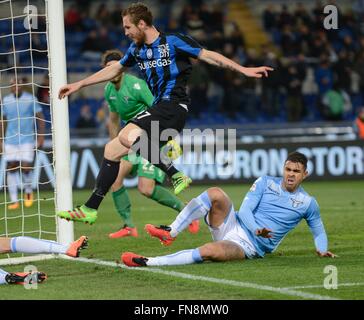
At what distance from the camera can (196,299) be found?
6.42 meters

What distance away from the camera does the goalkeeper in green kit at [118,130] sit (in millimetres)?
10727

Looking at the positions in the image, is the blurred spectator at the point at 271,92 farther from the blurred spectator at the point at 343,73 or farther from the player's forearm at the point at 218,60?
the player's forearm at the point at 218,60

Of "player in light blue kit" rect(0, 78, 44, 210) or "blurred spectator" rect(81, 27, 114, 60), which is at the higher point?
"blurred spectator" rect(81, 27, 114, 60)

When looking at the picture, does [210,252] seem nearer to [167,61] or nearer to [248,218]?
[248,218]

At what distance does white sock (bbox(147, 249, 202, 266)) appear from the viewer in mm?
8016

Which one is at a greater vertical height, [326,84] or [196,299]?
[326,84]

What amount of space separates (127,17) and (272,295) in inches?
130

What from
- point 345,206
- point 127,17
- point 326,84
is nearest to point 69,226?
point 127,17

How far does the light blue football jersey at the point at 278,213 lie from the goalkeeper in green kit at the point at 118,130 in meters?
2.74

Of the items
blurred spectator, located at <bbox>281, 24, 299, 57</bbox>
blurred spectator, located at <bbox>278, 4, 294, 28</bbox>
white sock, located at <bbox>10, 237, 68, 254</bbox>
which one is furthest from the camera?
blurred spectator, located at <bbox>278, 4, 294, 28</bbox>

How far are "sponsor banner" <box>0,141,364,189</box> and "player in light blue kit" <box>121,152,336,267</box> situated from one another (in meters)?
10.6

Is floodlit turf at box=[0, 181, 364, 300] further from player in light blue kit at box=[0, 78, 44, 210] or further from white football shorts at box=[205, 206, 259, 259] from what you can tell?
player in light blue kit at box=[0, 78, 44, 210]

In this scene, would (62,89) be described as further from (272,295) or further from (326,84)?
(326,84)

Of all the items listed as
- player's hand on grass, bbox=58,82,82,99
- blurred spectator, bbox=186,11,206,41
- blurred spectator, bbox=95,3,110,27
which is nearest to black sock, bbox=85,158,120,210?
player's hand on grass, bbox=58,82,82,99
